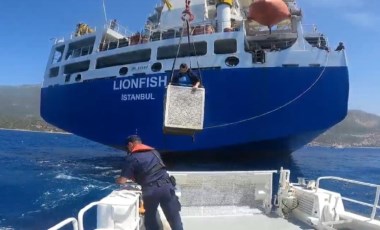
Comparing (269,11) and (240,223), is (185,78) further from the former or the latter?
(269,11)

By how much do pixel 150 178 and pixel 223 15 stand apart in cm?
1534

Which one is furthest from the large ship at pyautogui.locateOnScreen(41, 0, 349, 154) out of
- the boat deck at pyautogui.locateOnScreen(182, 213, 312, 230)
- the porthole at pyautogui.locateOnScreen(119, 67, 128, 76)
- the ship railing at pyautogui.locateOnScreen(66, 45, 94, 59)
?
the boat deck at pyautogui.locateOnScreen(182, 213, 312, 230)

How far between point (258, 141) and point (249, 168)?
3799mm

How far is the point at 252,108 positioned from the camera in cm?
1605

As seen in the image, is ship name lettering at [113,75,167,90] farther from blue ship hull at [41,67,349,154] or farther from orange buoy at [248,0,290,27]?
orange buoy at [248,0,290,27]

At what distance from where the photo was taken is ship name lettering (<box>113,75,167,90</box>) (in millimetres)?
17422

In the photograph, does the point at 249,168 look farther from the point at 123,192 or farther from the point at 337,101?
the point at 123,192

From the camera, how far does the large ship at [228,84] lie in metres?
15.9

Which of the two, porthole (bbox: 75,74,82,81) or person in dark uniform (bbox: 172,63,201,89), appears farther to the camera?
porthole (bbox: 75,74,82,81)

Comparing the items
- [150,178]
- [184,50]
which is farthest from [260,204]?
[184,50]

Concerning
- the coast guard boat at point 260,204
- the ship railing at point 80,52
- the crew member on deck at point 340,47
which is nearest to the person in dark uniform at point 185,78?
the coast guard boat at point 260,204

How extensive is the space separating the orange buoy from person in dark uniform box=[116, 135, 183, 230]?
41.5 feet

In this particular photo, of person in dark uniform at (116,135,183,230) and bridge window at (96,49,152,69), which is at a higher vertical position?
bridge window at (96,49,152,69)

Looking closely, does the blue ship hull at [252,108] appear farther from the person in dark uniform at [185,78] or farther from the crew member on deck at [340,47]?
the person in dark uniform at [185,78]
